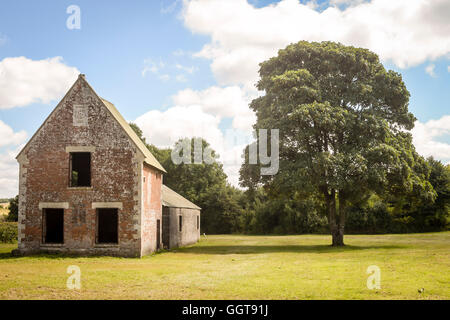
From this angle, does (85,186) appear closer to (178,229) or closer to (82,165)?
(82,165)

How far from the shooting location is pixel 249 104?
112ft

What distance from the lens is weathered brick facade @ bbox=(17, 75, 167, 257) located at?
23.1m

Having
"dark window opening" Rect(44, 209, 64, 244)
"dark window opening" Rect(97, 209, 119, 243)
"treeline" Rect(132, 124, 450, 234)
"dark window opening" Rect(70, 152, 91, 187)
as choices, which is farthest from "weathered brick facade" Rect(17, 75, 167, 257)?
"treeline" Rect(132, 124, 450, 234)

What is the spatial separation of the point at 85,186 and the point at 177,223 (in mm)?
9997

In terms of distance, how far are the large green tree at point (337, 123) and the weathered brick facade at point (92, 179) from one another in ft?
34.0

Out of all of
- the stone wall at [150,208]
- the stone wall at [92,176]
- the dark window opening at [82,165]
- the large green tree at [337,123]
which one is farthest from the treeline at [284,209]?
the stone wall at [92,176]

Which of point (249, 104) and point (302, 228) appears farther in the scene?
point (302, 228)

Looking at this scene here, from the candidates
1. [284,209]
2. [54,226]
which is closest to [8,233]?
[54,226]

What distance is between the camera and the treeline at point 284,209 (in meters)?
48.8

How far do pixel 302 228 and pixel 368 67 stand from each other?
30754 mm

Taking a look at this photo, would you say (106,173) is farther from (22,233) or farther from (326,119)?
(326,119)

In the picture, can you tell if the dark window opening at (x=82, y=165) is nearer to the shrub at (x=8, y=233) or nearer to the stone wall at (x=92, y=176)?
the stone wall at (x=92, y=176)

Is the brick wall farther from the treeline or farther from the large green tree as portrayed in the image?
the treeline
